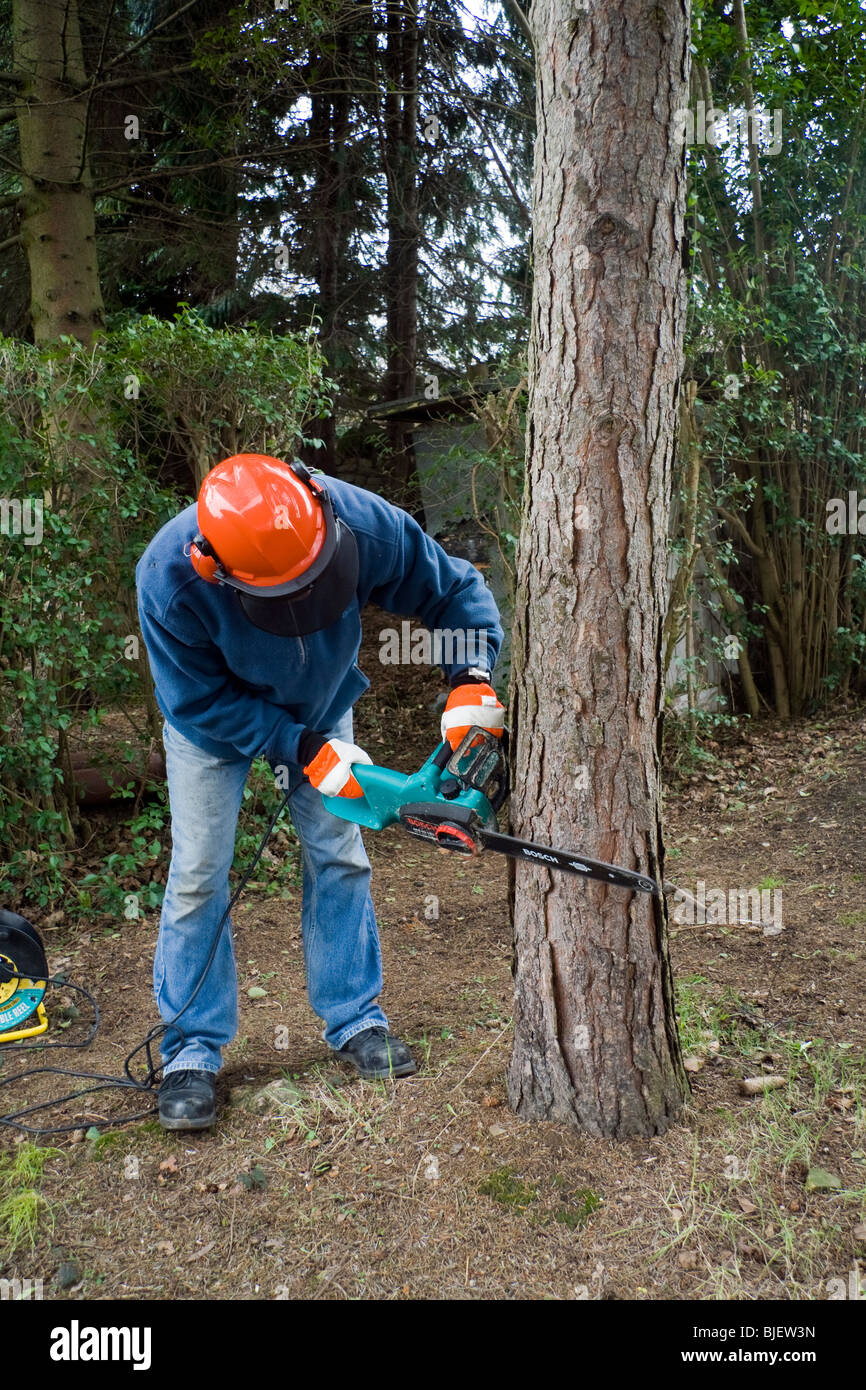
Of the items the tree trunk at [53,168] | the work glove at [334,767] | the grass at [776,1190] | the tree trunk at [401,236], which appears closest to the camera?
the grass at [776,1190]

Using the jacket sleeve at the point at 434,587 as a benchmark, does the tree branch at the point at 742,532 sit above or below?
above

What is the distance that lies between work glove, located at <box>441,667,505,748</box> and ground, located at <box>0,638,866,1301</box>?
1.04 meters

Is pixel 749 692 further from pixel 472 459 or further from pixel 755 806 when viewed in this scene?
pixel 472 459

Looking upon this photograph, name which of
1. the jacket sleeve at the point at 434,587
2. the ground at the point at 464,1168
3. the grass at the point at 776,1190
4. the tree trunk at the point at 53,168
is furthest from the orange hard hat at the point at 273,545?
the tree trunk at the point at 53,168

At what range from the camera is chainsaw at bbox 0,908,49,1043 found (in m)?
3.23

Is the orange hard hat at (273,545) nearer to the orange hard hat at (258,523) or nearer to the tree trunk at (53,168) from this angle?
the orange hard hat at (258,523)

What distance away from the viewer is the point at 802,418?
7.99m

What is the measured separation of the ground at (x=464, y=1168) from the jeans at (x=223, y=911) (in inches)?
7.7

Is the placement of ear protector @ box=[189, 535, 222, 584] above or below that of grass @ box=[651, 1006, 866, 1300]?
above

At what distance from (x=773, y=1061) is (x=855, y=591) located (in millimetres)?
6265

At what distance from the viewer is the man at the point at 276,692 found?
94.2 inches

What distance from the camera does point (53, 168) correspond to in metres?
6.81

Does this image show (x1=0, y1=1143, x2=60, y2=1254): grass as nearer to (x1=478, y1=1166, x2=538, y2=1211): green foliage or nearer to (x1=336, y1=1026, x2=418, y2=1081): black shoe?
(x1=336, y1=1026, x2=418, y2=1081): black shoe

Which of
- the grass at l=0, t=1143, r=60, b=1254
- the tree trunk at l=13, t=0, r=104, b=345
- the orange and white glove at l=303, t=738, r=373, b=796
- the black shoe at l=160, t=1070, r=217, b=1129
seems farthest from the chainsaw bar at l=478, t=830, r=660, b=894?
the tree trunk at l=13, t=0, r=104, b=345
